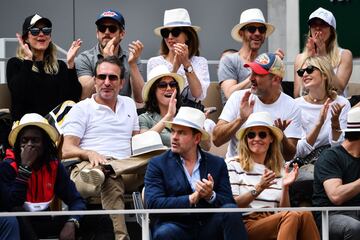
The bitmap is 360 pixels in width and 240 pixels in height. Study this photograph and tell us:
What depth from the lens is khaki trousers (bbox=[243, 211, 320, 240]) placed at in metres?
11.7

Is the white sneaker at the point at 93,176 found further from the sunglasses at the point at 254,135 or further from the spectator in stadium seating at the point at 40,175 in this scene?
the sunglasses at the point at 254,135

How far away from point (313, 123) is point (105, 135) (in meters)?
1.93

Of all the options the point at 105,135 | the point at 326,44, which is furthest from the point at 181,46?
the point at 326,44

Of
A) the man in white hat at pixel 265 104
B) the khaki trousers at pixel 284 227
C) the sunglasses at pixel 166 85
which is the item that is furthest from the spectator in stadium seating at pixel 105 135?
the khaki trousers at pixel 284 227

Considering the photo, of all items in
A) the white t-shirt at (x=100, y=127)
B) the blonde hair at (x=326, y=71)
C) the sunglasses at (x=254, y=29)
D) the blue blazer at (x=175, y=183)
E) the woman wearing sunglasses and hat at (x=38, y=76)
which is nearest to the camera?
the blue blazer at (x=175, y=183)

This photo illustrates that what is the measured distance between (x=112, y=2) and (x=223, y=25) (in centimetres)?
148

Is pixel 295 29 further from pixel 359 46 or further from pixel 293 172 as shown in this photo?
pixel 293 172

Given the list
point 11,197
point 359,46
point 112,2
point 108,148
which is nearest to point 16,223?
point 11,197

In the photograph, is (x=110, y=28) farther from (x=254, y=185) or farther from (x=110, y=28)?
(x=254, y=185)

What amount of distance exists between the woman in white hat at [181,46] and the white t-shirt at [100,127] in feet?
3.06

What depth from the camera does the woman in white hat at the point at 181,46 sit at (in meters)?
13.8

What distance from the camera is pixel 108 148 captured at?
12.9 meters

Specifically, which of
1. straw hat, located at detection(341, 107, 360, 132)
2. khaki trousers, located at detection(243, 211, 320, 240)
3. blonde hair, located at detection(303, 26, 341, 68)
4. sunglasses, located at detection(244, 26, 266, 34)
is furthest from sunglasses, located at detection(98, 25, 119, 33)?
khaki trousers, located at detection(243, 211, 320, 240)

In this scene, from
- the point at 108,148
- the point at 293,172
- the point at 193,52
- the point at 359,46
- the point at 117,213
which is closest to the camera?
the point at 117,213
